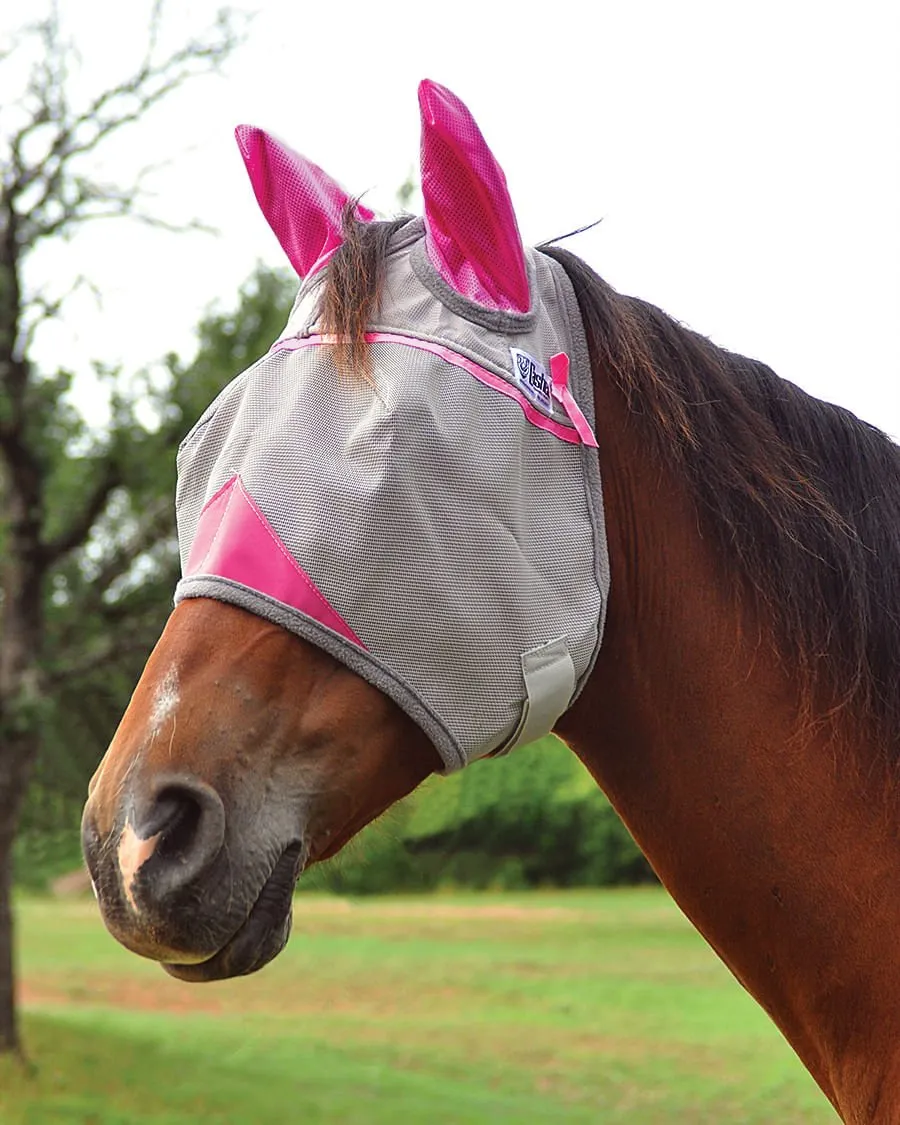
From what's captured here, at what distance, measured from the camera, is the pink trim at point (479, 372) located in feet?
5.94

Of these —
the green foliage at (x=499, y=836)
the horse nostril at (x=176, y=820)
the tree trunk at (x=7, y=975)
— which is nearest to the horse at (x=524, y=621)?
the horse nostril at (x=176, y=820)

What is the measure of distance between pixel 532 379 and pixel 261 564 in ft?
1.62

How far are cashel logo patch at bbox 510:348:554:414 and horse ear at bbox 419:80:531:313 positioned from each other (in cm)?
8

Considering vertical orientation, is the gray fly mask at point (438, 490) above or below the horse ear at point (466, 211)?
below

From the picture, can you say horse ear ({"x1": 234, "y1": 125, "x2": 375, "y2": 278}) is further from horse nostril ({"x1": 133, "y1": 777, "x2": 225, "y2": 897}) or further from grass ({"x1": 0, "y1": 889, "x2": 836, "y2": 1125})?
grass ({"x1": 0, "y1": 889, "x2": 836, "y2": 1125})

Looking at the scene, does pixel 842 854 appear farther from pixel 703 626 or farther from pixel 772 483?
pixel 772 483

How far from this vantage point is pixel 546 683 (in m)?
1.79

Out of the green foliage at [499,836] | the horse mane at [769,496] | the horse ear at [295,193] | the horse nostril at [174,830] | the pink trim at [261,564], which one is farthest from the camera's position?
Result: the green foliage at [499,836]

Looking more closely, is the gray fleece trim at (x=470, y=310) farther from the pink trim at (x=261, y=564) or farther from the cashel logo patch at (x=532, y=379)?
the pink trim at (x=261, y=564)

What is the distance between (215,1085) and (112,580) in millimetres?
4398

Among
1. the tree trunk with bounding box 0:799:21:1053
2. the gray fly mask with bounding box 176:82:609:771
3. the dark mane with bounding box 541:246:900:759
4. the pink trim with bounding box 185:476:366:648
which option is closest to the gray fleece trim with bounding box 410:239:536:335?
the gray fly mask with bounding box 176:82:609:771

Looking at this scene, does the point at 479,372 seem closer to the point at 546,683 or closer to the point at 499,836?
the point at 546,683

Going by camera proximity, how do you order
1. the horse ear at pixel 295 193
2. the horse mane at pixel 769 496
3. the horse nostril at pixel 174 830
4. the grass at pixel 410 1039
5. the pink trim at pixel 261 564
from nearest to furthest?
the horse nostril at pixel 174 830 < the pink trim at pixel 261 564 < the horse mane at pixel 769 496 < the horse ear at pixel 295 193 < the grass at pixel 410 1039

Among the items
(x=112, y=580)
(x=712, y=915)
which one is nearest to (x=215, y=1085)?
(x=112, y=580)
